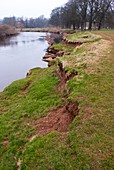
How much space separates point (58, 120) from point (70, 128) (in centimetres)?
106

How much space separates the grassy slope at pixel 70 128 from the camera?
415cm

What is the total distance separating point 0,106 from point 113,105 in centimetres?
517

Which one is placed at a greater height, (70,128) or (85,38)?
(85,38)

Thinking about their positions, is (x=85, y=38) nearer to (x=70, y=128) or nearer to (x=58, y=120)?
(x=58, y=120)

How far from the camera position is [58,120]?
6168mm

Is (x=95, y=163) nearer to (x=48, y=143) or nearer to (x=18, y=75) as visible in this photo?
(x=48, y=143)

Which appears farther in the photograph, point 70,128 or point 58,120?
point 58,120

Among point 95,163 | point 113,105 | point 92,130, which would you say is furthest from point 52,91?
point 95,163

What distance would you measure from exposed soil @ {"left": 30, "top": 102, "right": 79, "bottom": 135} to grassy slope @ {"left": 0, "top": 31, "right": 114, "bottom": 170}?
9.5 inches

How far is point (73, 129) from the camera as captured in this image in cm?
497

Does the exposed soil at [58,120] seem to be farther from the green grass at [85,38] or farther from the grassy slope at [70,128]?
the green grass at [85,38]

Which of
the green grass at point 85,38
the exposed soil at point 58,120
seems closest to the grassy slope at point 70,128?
the exposed soil at point 58,120

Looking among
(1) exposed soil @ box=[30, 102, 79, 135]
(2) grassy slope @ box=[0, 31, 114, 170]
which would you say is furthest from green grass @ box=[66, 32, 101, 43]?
(1) exposed soil @ box=[30, 102, 79, 135]

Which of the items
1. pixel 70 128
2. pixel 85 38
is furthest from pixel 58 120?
pixel 85 38
